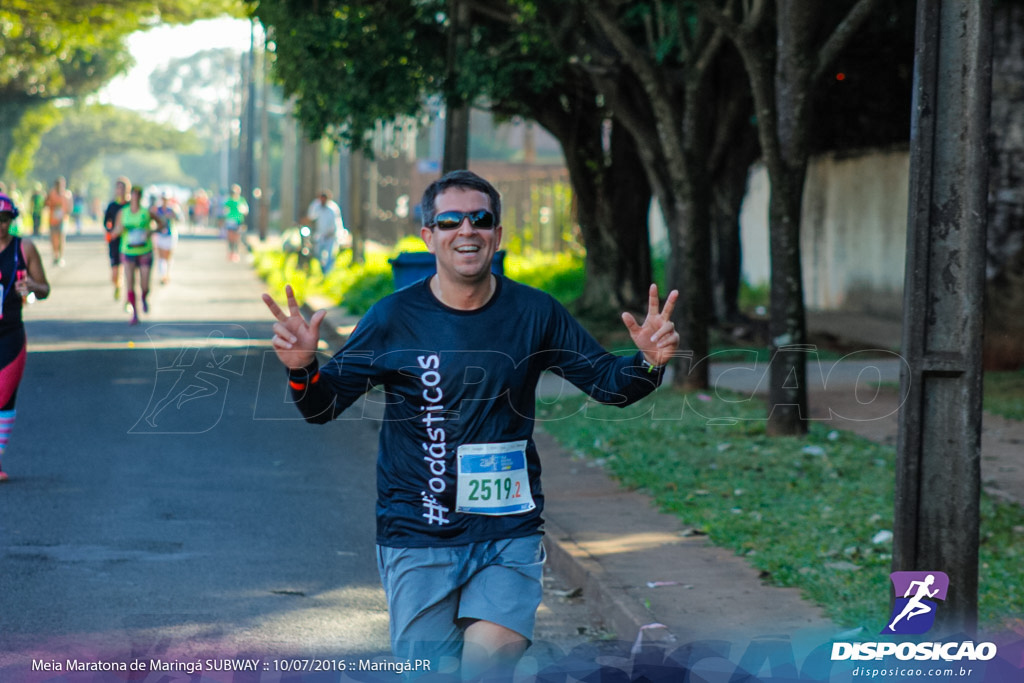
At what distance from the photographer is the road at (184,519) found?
20.7ft

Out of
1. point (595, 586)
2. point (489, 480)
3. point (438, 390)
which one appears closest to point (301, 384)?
point (438, 390)

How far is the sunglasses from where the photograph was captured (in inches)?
165

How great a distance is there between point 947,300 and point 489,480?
2.33 metres

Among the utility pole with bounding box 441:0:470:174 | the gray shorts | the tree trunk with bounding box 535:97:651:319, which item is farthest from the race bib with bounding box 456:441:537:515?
the tree trunk with bounding box 535:97:651:319

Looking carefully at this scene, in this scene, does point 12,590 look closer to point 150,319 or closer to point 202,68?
point 150,319

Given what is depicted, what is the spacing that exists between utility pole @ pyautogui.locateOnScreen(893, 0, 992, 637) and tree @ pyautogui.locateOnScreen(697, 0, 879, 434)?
524cm

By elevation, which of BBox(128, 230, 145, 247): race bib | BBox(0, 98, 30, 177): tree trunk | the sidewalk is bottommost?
the sidewalk

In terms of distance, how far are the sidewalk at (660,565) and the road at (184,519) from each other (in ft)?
0.76

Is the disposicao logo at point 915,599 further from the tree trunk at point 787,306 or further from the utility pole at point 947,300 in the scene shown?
the tree trunk at point 787,306

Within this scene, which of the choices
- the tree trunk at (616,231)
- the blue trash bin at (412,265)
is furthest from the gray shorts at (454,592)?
the tree trunk at (616,231)

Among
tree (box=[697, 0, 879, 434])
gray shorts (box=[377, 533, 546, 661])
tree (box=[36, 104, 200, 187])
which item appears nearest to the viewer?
gray shorts (box=[377, 533, 546, 661])

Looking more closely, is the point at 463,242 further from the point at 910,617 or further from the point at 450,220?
the point at 910,617

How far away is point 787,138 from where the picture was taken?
11312 millimetres

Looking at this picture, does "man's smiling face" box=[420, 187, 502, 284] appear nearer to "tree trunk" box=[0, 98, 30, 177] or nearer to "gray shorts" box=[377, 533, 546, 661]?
"gray shorts" box=[377, 533, 546, 661]
